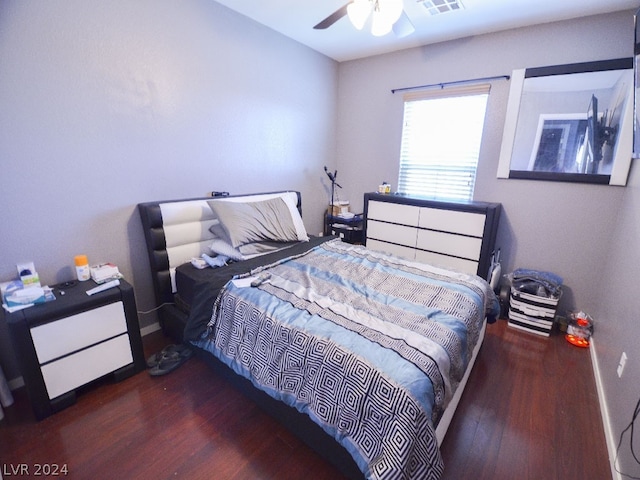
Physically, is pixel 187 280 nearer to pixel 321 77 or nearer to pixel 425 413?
pixel 425 413

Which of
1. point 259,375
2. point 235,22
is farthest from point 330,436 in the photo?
point 235,22

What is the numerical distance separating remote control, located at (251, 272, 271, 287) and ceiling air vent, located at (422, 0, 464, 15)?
2301mm

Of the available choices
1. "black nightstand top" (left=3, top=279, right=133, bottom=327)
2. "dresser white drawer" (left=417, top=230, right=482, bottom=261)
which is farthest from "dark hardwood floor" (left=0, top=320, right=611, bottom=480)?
"dresser white drawer" (left=417, top=230, right=482, bottom=261)

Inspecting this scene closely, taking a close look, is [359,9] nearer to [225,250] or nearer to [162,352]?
[225,250]

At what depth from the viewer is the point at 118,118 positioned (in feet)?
6.24

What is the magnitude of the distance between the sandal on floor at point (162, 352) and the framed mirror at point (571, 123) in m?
3.10

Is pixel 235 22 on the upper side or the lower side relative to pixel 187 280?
upper

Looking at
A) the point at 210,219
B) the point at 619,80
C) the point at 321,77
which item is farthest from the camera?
the point at 321,77

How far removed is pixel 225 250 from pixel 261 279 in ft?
2.00

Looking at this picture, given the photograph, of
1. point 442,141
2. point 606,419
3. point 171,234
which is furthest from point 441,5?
point 606,419

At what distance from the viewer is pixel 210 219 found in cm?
238

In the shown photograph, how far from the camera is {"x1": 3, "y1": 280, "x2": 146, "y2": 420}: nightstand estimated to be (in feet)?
4.67

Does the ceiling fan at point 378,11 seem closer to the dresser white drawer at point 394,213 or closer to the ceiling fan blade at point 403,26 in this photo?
the ceiling fan blade at point 403,26

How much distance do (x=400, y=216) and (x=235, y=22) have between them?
229cm
